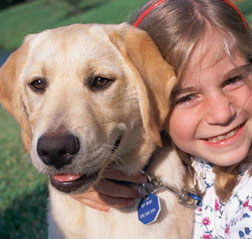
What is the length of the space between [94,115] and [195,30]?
0.95 meters

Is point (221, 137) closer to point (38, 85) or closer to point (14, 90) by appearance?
point (38, 85)

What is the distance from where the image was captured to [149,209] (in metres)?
2.74

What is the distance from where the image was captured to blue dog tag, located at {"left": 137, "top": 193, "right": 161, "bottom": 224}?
270cm

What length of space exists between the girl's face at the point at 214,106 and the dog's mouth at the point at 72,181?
0.72m

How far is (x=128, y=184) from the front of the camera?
115 inches

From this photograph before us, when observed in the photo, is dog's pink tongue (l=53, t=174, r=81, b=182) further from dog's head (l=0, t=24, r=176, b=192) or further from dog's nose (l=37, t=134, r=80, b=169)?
dog's nose (l=37, t=134, r=80, b=169)

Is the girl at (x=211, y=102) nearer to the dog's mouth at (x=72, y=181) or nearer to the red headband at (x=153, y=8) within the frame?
the red headband at (x=153, y=8)

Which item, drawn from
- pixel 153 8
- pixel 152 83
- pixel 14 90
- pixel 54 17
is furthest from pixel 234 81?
pixel 54 17

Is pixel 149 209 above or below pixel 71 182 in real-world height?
below

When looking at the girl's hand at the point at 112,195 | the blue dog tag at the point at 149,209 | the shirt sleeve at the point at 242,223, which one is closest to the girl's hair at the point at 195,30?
the shirt sleeve at the point at 242,223

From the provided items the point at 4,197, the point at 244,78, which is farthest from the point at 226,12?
the point at 4,197

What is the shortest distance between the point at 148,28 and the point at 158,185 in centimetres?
121

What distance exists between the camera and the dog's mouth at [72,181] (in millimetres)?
2432

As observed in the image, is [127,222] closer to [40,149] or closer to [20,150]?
[40,149]
